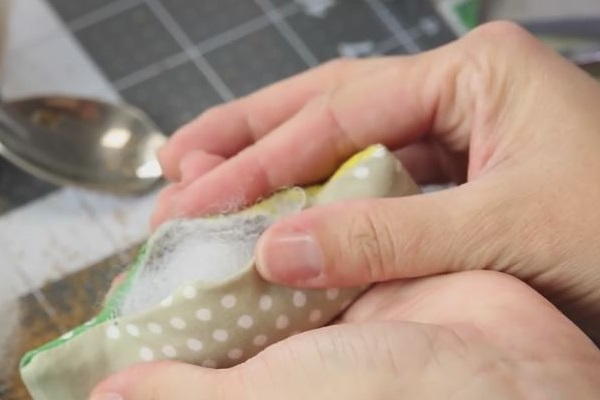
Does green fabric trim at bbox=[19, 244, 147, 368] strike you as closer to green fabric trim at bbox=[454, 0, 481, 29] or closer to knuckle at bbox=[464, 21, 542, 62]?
knuckle at bbox=[464, 21, 542, 62]

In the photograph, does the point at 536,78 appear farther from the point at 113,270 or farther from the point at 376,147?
the point at 113,270

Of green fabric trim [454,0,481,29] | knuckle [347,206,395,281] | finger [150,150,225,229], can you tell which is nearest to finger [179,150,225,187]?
finger [150,150,225,229]

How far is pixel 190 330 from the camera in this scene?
0.96ft

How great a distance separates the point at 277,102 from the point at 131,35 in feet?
0.68

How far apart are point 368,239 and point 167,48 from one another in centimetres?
32

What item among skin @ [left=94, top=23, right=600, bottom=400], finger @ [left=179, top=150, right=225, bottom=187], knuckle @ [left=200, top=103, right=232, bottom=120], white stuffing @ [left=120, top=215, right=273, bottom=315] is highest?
knuckle @ [left=200, top=103, right=232, bottom=120]

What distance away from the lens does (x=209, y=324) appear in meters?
0.29

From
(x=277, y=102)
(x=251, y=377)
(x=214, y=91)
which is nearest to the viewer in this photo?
(x=251, y=377)

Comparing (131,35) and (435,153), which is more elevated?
(131,35)

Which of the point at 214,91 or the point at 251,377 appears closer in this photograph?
the point at 251,377

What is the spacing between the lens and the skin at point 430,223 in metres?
0.26

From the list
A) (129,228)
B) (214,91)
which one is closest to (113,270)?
(129,228)

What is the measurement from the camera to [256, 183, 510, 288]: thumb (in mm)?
290

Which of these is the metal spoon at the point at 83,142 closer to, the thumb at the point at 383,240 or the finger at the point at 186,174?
the finger at the point at 186,174
